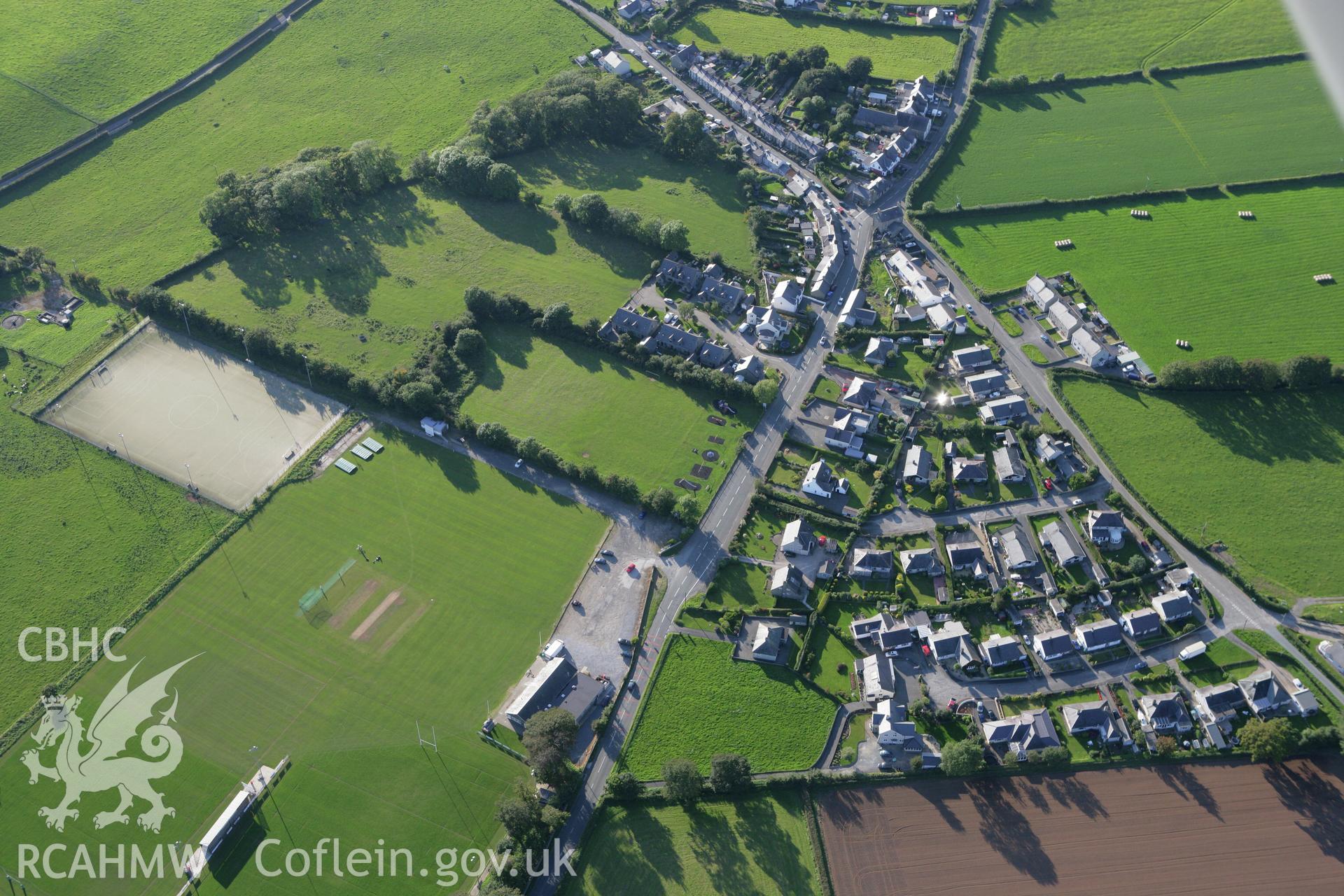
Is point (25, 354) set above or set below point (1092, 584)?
above

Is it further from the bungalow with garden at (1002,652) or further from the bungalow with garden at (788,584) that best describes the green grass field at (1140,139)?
the bungalow with garden at (1002,652)

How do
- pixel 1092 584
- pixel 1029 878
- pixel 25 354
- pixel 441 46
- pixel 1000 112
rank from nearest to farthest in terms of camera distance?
1. pixel 1029 878
2. pixel 1092 584
3. pixel 25 354
4. pixel 1000 112
5. pixel 441 46

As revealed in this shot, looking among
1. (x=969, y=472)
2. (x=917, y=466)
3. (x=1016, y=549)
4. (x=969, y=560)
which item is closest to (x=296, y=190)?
(x=917, y=466)

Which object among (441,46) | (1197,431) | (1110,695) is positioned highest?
(441,46)

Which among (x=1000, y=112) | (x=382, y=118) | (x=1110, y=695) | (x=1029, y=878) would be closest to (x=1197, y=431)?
(x=1110, y=695)

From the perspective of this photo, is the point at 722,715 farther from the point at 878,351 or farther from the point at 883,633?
the point at 878,351

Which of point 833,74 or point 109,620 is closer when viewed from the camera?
point 109,620

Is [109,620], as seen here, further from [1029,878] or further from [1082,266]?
[1082,266]

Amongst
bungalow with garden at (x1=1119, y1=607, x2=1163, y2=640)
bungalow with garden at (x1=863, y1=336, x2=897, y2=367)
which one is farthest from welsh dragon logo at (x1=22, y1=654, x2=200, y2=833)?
bungalow with garden at (x1=1119, y1=607, x2=1163, y2=640)
